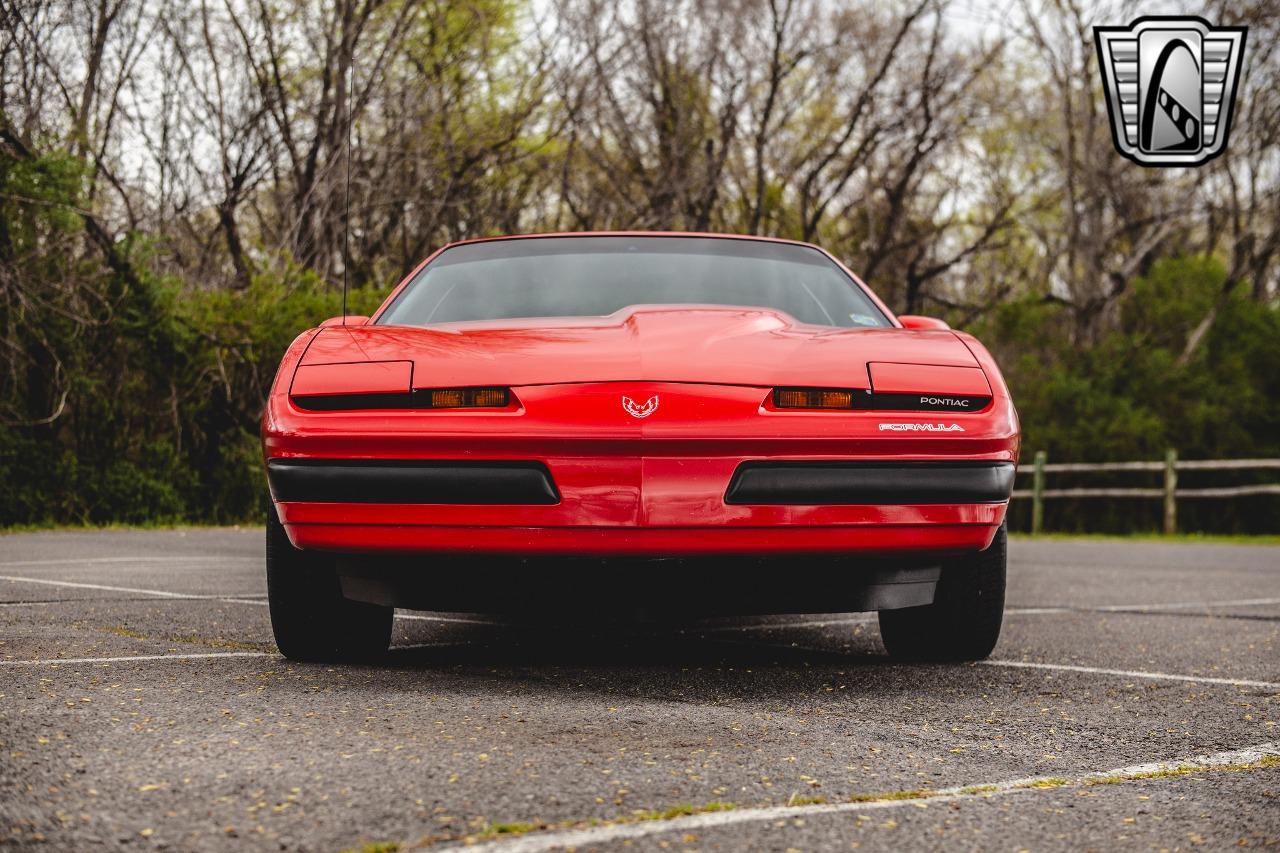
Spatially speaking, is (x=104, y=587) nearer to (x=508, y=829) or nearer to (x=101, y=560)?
(x=101, y=560)

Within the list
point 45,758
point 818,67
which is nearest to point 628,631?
point 45,758

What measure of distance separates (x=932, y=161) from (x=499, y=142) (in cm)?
890

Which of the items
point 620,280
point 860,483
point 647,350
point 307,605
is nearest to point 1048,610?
point 620,280

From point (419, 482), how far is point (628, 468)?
0.53m

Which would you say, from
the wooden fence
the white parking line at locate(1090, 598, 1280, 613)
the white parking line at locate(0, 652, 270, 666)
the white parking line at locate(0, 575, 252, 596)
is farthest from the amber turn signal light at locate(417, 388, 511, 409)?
the wooden fence

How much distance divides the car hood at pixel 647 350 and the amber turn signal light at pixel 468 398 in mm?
19

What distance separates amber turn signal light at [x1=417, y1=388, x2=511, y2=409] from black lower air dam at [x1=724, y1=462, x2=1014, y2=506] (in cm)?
62

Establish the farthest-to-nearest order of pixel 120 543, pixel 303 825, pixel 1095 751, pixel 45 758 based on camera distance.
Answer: pixel 120 543
pixel 1095 751
pixel 45 758
pixel 303 825

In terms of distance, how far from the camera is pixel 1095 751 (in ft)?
9.60

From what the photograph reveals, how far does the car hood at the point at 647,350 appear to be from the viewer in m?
3.46

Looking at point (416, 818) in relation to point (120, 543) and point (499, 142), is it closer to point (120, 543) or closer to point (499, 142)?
point (120, 543)

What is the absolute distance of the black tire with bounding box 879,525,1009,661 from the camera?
13.4ft

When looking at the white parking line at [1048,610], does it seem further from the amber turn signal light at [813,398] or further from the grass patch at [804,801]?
the grass patch at [804,801]

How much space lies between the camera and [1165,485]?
2114 centimetres
